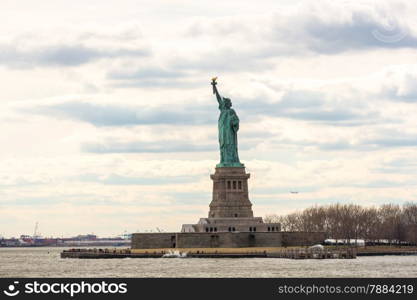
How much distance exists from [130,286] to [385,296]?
51.3ft

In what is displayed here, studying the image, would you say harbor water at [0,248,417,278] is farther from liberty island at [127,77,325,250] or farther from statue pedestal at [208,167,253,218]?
statue pedestal at [208,167,253,218]

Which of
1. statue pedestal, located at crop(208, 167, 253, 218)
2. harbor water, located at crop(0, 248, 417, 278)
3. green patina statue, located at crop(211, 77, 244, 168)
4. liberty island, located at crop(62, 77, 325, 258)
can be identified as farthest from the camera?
green patina statue, located at crop(211, 77, 244, 168)

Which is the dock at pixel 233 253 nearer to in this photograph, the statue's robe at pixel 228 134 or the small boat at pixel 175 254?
the small boat at pixel 175 254

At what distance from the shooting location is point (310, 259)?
506ft

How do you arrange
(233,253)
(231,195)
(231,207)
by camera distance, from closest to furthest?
(233,253) < (231,207) < (231,195)

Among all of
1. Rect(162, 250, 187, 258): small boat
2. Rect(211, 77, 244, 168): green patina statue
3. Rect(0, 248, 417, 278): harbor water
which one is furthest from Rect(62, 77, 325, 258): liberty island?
Rect(0, 248, 417, 278): harbor water

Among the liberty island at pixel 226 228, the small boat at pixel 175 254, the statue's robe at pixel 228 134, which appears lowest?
the small boat at pixel 175 254

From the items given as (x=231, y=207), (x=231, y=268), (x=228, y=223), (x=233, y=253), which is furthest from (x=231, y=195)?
(x=231, y=268)

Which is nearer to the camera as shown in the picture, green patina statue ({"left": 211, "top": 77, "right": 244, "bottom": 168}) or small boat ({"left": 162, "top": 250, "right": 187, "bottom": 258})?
small boat ({"left": 162, "top": 250, "right": 187, "bottom": 258})

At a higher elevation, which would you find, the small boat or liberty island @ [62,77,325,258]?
liberty island @ [62,77,325,258]

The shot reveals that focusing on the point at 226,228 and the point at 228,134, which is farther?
the point at 228,134

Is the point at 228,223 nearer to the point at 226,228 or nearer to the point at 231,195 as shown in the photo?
the point at 226,228

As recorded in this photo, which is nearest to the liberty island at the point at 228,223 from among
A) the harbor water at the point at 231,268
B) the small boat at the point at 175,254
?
the small boat at the point at 175,254

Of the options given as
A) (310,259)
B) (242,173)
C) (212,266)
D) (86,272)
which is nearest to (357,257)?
(310,259)
